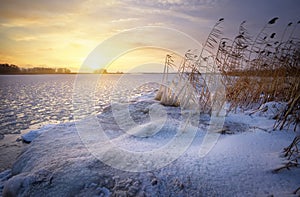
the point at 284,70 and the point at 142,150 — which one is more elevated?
the point at 284,70

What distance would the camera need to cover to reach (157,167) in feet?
4.61

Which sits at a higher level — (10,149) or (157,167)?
(157,167)

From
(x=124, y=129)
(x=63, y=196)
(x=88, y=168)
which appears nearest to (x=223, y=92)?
(x=124, y=129)

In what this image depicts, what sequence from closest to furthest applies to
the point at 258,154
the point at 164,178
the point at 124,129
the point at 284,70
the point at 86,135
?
the point at 164,178 → the point at 258,154 → the point at 86,135 → the point at 124,129 → the point at 284,70

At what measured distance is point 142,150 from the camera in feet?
5.66

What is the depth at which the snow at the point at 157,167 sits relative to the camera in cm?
121

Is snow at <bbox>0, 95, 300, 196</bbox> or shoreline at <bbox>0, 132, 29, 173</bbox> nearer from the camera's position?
snow at <bbox>0, 95, 300, 196</bbox>

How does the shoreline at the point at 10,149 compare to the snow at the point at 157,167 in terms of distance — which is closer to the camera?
the snow at the point at 157,167

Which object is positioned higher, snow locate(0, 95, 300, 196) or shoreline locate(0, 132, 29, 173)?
snow locate(0, 95, 300, 196)

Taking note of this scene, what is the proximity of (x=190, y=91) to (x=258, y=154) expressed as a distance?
1947 millimetres

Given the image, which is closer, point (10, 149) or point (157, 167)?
point (157, 167)

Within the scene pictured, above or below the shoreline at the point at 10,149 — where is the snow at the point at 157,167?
above

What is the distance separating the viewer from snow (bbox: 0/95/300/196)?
3.98ft

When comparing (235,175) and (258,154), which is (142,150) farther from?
(258,154)
